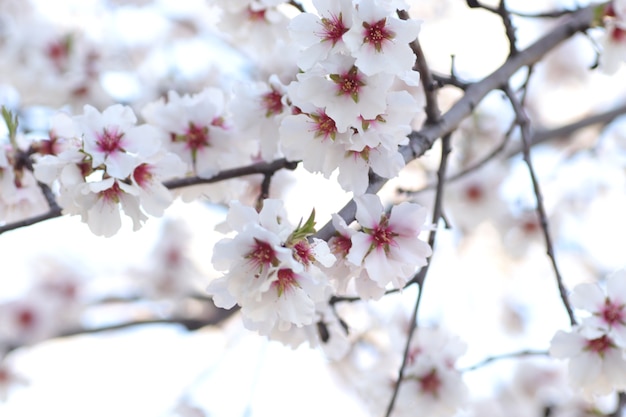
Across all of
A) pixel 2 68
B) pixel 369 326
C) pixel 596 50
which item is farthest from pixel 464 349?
pixel 2 68

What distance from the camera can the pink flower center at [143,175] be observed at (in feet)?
4.38

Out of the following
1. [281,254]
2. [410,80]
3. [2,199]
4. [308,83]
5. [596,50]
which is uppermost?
[596,50]

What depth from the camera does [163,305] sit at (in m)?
3.81

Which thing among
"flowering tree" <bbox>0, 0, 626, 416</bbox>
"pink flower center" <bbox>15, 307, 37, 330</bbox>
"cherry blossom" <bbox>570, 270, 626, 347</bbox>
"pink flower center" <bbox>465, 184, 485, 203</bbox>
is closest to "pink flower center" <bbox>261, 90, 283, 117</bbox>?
"flowering tree" <bbox>0, 0, 626, 416</bbox>

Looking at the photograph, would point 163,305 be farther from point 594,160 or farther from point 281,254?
point 281,254

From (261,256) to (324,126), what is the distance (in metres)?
0.24

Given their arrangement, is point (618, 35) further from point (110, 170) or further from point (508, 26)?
point (110, 170)

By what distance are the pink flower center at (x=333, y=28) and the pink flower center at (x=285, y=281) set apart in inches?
13.4

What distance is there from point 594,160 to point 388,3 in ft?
8.45

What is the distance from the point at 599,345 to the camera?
55.8 inches

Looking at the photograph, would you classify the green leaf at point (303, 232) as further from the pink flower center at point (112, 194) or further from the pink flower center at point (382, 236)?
the pink flower center at point (112, 194)

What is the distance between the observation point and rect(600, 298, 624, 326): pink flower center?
4.63ft

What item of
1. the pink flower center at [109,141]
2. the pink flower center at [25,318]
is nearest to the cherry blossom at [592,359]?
the pink flower center at [109,141]

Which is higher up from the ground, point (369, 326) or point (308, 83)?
point (369, 326)
